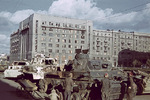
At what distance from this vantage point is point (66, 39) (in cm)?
7781

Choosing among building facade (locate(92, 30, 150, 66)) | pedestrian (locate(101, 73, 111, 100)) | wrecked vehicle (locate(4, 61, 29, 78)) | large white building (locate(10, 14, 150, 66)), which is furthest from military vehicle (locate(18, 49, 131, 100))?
building facade (locate(92, 30, 150, 66))

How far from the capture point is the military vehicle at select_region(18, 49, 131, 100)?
41.7 feet

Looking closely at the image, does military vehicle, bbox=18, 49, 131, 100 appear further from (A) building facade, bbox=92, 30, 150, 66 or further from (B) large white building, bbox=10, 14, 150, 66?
(A) building facade, bbox=92, 30, 150, 66

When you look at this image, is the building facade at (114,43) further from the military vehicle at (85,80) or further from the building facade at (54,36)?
the military vehicle at (85,80)

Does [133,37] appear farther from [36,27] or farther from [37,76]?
[37,76]

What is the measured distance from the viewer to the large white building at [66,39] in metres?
73.2

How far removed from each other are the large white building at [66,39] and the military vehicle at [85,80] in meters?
57.2

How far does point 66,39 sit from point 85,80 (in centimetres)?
6519

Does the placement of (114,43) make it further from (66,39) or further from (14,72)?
(14,72)

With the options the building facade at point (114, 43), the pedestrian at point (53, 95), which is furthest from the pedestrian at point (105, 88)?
the building facade at point (114, 43)

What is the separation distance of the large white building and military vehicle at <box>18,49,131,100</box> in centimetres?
5719

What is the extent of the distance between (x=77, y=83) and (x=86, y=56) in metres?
2.81

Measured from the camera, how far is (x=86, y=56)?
15.2 m

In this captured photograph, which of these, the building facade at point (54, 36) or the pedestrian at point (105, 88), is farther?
the building facade at point (54, 36)
